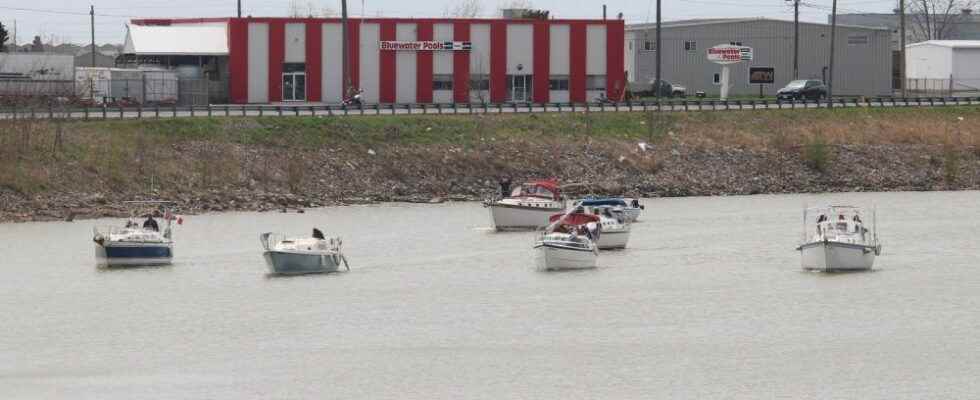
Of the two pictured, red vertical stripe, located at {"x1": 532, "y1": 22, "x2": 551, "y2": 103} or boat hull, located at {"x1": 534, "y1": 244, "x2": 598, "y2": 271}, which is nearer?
boat hull, located at {"x1": 534, "y1": 244, "x2": 598, "y2": 271}

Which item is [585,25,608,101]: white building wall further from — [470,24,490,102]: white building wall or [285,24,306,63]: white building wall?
[285,24,306,63]: white building wall

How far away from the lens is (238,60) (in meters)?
99.2

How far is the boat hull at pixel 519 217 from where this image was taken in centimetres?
6612

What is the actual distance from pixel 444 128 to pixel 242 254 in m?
30.9

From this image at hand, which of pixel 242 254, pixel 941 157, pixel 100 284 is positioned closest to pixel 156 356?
pixel 100 284

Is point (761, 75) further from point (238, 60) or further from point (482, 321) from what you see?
point (482, 321)

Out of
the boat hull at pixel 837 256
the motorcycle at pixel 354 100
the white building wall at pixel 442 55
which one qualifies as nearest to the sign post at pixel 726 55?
the white building wall at pixel 442 55

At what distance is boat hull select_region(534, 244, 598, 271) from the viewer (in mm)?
54781

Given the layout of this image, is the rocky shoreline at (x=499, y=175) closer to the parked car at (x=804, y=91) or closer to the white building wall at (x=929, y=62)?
the parked car at (x=804, y=91)

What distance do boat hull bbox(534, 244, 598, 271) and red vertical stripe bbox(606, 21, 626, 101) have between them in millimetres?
49591

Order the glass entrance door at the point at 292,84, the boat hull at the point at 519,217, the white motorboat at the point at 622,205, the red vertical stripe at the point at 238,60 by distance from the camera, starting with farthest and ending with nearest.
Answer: the glass entrance door at the point at 292,84 → the red vertical stripe at the point at 238,60 → the white motorboat at the point at 622,205 → the boat hull at the point at 519,217

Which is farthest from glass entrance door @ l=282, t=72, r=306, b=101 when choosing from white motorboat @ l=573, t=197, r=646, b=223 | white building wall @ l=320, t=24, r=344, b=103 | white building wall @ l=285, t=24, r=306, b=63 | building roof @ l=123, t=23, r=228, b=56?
white motorboat @ l=573, t=197, r=646, b=223

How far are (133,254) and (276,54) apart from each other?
4603 centimetres

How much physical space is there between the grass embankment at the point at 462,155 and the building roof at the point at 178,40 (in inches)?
681
